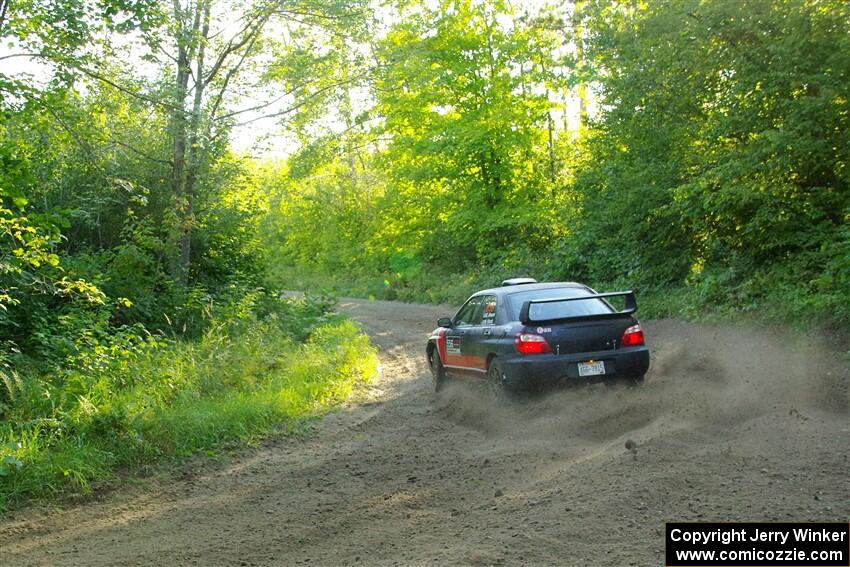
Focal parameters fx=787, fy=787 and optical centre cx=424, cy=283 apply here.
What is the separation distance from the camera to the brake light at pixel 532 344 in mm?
9586

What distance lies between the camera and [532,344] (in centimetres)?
Answer: 962

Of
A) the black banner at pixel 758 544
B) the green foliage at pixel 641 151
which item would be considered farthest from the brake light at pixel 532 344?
the green foliage at pixel 641 151

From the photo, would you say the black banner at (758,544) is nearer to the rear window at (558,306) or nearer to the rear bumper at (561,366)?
the rear bumper at (561,366)

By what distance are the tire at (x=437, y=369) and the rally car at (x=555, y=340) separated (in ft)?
5.17

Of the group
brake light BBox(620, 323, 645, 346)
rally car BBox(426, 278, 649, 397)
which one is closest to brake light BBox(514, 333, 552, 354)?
rally car BBox(426, 278, 649, 397)

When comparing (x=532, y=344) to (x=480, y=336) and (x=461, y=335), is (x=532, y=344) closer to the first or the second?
(x=480, y=336)

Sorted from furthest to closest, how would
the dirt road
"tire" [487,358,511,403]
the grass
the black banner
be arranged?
"tire" [487,358,511,403] → the grass → the dirt road → the black banner

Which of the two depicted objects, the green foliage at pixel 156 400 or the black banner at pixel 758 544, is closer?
the black banner at pixel 758 544

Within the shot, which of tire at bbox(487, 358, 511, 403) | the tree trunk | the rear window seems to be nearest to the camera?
tire at bbox(487, 358, 511, 403)

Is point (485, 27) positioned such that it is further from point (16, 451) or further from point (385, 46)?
point (16, 451)

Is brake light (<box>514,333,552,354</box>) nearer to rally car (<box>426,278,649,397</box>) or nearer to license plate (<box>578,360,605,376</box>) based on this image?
rally car (<box>426,278,649,397</box>)

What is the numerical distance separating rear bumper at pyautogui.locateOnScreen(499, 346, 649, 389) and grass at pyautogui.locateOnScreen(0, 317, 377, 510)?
294 cm

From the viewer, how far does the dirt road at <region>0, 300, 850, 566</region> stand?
5277mm

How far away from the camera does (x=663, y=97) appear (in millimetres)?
A: 17328
